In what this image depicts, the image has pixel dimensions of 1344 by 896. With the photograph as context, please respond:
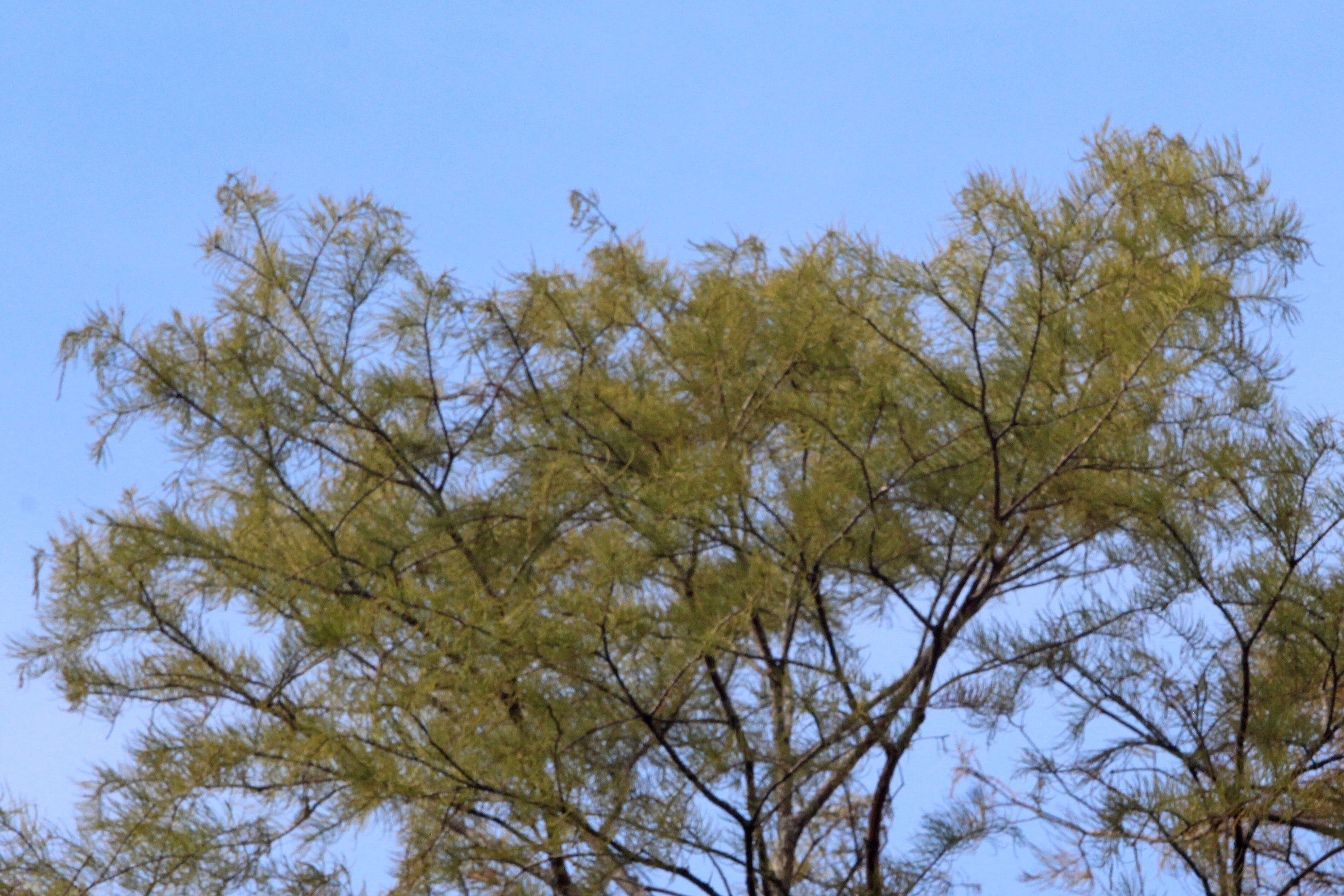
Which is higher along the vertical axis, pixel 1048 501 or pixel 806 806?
pixel 1048 501

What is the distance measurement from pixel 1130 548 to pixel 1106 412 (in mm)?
990

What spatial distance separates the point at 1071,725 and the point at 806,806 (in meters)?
0.66

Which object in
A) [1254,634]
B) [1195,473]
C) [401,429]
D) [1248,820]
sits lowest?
[1248,820]

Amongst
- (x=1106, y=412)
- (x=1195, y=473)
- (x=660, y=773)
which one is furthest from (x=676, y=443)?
(x=1195, y=473)

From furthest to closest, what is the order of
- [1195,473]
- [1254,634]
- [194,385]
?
1. [194,385]
2. [1195,473]
3. [1254,634]

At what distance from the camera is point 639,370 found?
3328 millimetres

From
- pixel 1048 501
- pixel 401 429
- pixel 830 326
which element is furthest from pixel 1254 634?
pixel 401 429

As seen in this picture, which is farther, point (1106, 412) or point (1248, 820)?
point (1248, 820)

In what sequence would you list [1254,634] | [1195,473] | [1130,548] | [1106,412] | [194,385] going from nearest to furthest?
1. [1106,412]
2. [1254,634]
3. [1195,473]
4. [194,385]
5. [1130,548]

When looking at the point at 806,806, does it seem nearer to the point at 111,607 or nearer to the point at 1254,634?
the point at 1254,634

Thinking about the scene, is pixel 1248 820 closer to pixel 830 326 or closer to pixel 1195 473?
pixel 1195 473

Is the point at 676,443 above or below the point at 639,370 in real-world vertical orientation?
below

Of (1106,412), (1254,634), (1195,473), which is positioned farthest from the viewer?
(1195,473)

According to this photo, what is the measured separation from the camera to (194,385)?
2.95 m
